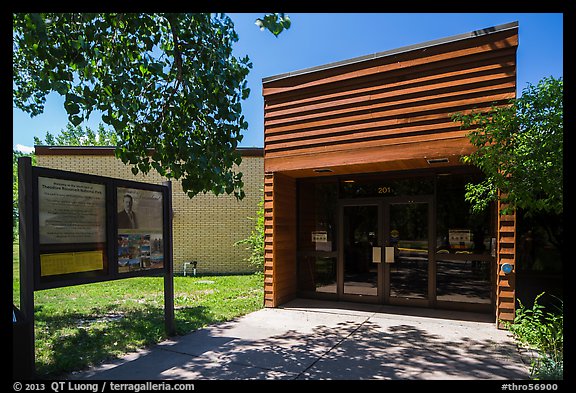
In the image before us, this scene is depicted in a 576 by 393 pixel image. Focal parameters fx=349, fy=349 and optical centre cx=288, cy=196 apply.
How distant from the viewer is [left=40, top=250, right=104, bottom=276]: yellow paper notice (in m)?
4.20

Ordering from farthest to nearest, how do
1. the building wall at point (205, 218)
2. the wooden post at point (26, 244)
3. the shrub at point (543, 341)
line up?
the building wall at point (205, 218), the wooden post at point (26, 244), the shrub at point (543, 341)

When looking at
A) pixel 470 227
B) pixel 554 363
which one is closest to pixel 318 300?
pixel 470 227

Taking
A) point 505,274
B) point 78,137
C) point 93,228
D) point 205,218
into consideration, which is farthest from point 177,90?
point 78,137

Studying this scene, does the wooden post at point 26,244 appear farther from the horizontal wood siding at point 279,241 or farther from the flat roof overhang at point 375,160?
the flat roof overhang at point 375,160

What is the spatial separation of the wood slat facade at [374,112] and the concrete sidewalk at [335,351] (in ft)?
3.68

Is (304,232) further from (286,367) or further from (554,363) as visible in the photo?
(554,363)

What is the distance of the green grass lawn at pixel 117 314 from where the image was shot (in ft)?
16.2

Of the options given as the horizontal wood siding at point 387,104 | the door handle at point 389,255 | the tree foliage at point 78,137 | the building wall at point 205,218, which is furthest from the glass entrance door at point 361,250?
the tree foliage at point 78,137

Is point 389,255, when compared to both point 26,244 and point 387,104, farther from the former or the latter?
point 26,244

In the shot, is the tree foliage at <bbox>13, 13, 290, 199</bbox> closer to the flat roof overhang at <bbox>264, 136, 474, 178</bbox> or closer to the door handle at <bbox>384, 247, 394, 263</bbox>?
the flat roof overhang at <bbox>264, 136, 474, 178</bbox>

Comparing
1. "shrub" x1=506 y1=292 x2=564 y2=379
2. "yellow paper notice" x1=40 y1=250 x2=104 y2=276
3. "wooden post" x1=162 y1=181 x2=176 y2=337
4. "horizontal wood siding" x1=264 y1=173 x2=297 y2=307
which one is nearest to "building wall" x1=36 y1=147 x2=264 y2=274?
"horizontal wood siding" x1=264 y1=173 x2=297 y2=307

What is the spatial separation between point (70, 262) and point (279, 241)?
14.3 feet

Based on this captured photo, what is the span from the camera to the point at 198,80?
5.63 metres

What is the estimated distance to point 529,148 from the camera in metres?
4.57
